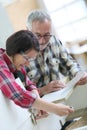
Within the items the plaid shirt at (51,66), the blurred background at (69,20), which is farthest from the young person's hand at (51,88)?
the blurred background at (69,20)

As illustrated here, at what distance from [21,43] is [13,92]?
18 centimetres

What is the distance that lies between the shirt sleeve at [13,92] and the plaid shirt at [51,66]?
0.55 m

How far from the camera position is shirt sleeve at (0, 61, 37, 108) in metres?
1.01

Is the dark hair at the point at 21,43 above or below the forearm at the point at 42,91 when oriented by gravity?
above

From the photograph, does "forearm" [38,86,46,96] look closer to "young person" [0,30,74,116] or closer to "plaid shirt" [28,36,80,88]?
"plaid shirt" [28,36,80,88]

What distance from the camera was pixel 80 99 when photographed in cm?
167

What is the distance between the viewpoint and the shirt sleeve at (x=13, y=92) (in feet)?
3.33

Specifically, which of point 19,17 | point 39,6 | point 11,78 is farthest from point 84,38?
point 11,78

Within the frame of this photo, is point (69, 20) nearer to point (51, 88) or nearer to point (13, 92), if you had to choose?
point (51, 88)

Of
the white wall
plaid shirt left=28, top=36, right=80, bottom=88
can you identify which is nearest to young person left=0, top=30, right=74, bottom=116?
plaid shirt left=28, top=36, right=80, bottom=88

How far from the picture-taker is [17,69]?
116cm

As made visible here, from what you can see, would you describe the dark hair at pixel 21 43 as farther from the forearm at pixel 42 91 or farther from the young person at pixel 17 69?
the forearm at pixel 42 91

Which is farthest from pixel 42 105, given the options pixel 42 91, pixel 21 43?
pixel 42 91

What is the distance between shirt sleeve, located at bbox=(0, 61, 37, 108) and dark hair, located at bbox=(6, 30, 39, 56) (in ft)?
0.28
